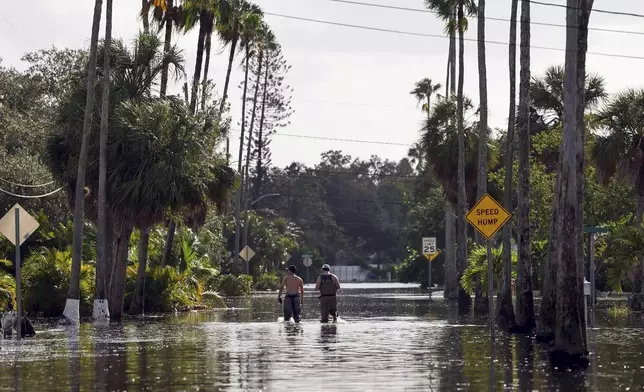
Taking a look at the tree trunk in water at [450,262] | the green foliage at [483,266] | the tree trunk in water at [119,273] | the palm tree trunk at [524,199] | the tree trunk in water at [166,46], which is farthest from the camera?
the tree trunk in water at [450,262]

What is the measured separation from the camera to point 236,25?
55656mm

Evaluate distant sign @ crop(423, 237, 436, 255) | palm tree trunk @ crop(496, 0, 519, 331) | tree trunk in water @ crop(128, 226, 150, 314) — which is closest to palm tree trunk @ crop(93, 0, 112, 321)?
tree trunk in water @ crop(128, 226, 150, 314)

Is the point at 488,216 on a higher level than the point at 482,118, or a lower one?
lower

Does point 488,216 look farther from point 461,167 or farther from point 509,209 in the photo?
point 461,167

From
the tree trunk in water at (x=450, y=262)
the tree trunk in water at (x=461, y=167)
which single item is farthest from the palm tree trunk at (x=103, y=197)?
the tree trunk in water at (x=450, y=262)

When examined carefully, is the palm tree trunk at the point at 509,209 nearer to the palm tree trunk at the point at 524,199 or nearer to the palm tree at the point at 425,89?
the palm tree trunk at the point at 524,199

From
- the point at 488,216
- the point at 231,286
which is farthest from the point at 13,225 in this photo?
the point at 231,286

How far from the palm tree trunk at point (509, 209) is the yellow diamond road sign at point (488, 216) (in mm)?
4308

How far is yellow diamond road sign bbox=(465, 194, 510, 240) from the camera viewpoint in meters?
26.2

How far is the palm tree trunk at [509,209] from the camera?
1218 inches

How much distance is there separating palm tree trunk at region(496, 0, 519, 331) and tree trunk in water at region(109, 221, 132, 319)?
13.7m

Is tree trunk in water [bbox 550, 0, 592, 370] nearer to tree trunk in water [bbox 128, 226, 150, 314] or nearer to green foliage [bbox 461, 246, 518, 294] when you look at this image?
green foliage [bbox 461, 246, 518, 294]

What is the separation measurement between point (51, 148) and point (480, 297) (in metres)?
15.2

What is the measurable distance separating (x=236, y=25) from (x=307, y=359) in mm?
36193
